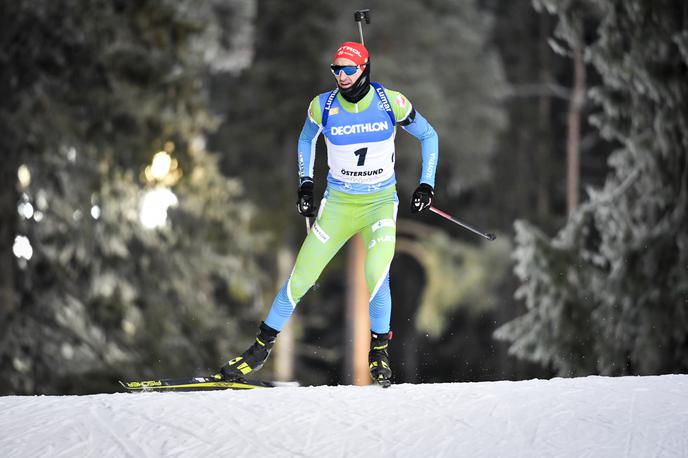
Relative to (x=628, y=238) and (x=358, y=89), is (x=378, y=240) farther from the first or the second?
(x=628, y=238)

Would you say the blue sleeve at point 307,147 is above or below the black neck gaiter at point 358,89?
below

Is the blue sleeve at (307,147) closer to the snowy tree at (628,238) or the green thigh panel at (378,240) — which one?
the green thigh panel at (378,240)

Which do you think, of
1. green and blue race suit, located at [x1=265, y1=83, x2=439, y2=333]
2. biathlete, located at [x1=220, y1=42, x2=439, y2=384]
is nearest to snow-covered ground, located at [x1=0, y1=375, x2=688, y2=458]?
biathlete, located at [x1=220, y1=42, x2=439, y2=384]

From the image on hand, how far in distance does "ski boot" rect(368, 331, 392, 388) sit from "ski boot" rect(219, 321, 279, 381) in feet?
2.25

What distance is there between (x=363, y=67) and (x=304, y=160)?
81 cm

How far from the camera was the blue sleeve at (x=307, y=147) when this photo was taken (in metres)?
8.50

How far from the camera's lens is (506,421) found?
7.80m

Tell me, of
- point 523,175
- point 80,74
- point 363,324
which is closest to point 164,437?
point 80,74

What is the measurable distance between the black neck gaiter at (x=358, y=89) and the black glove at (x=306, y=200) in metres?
0.65

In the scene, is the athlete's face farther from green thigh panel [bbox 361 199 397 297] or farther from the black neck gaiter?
green thigh panel [bbox 361 199 397 297]

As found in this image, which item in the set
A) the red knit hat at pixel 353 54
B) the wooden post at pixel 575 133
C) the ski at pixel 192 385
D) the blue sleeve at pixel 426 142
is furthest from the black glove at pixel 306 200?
the wooden post at pixel 575 133

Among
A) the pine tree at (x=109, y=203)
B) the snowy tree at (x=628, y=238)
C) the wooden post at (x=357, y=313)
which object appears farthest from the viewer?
the wooden post at (x=357, y=313)

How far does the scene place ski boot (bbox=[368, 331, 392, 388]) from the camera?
8648 millimetres

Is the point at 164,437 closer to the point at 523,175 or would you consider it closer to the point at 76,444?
the point at 76,444
